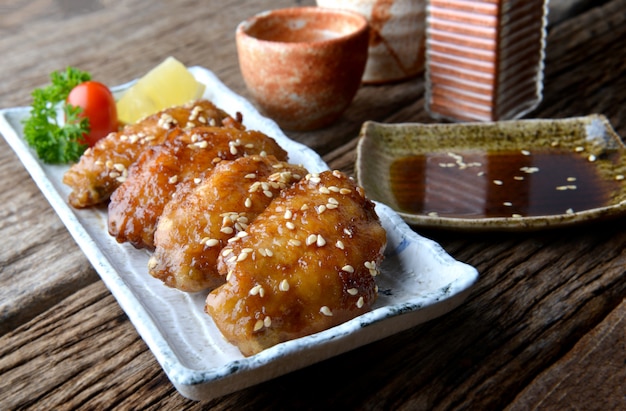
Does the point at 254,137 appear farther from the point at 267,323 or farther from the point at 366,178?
the point at 267,323

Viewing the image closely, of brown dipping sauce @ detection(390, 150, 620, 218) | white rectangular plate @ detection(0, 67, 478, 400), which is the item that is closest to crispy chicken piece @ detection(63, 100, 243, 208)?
white rectangular plate @ detection(0, 67, 478, 400)

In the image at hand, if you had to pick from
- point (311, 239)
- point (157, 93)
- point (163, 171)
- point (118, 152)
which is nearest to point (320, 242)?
point (311, 239)

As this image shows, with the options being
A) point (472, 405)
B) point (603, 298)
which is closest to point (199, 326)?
point (472, 405)

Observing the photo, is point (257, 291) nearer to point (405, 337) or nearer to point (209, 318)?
point (209, 318)

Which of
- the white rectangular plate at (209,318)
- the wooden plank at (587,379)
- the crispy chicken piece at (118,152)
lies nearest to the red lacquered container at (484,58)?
the white rectangular plate at (209,318)

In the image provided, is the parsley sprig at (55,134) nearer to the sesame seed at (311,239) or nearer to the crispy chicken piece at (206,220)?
the crispy chicken piece at (206,220)

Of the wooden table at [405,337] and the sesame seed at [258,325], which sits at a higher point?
the sesame seed at [258,325]
